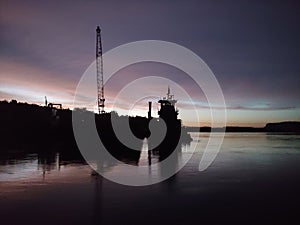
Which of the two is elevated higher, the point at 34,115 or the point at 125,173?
the point at 34,115

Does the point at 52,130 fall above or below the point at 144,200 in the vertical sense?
above

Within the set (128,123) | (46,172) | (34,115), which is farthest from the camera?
(128,123)

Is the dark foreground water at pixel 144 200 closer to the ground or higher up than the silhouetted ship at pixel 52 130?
closer to the ground

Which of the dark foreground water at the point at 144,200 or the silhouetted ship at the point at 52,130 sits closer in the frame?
the dark foreground water at the point at 144,200

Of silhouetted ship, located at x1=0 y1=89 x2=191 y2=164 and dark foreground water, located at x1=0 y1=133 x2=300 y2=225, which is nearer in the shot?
dark foreground water, located at x1=0 y1=133 x2=300 y2=225

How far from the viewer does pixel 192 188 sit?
80.9 ft

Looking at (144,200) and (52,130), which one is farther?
(52,130)

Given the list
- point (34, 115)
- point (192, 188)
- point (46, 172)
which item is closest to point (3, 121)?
point (34, 115)

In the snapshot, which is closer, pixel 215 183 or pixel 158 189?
pixel 158 189

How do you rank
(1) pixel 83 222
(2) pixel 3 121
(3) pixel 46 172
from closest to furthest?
1. (1) pixel 83 222
2. (3) pixel 46 172
3. (2) pixel 3 121

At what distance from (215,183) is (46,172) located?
47.5 feet

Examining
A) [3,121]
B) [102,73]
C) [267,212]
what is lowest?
[267,212]

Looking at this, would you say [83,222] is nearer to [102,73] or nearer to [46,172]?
[46,172]

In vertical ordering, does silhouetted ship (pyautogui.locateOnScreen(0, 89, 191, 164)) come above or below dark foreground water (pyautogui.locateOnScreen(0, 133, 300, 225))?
above
